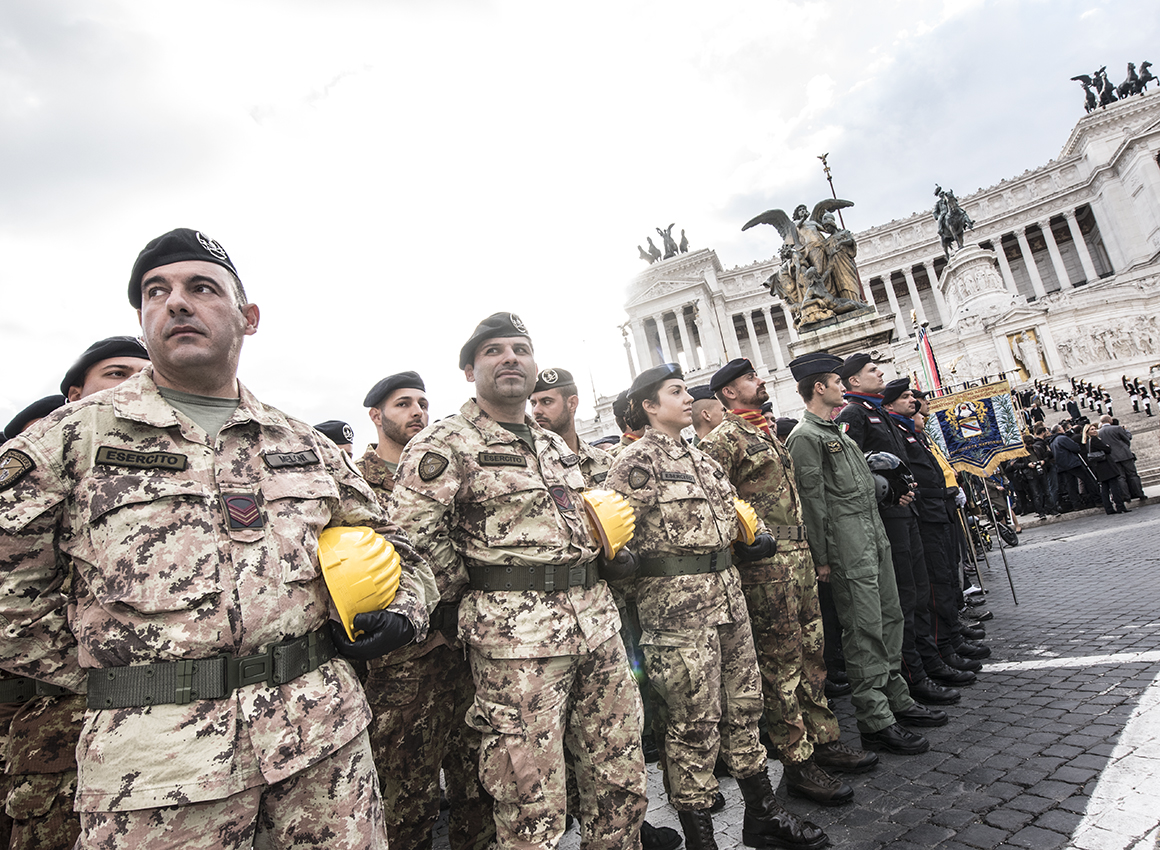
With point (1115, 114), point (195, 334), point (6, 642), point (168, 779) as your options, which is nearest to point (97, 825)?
point (168, 779)

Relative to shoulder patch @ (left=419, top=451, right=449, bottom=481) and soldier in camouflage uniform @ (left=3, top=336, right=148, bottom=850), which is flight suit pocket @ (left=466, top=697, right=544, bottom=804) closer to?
shoulder patch @ (left=419, top=451, right=449, bottom=481)

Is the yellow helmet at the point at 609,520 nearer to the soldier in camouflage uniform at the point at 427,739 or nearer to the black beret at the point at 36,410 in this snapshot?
the soldier in camouflage uniform at the point at 427,739

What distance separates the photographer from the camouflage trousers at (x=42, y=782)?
77.8 inches

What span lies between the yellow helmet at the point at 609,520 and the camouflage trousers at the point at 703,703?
0.61 metres

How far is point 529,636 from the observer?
223 cm

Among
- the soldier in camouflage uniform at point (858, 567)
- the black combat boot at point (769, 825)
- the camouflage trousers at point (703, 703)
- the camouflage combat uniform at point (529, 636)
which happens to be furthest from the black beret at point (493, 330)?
the black combat boot at point (769, 825)

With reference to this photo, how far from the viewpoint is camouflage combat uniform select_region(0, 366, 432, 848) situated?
1343mm

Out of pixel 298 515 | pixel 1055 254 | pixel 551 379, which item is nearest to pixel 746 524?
pixel 551 379

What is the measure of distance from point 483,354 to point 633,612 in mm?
2089

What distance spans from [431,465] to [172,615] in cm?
114

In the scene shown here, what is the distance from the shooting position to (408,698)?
274 centimetres

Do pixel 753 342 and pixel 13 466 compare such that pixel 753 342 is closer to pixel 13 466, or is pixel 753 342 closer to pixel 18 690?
pixel 18 690

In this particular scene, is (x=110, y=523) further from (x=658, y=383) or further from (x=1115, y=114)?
(x=1115, y=114)

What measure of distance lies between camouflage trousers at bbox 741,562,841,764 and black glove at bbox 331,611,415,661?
2243 millimetres
